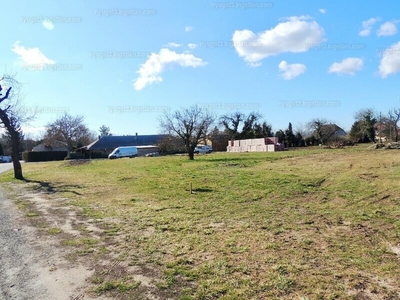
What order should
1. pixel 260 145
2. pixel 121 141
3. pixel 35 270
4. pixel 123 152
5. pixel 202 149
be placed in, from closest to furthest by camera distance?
pixel 35 270
pixel 260 145
pixel 123 152
pixel 202 149
pixel 121 141

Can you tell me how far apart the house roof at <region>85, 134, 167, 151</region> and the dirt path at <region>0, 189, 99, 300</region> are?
5615 centimetres

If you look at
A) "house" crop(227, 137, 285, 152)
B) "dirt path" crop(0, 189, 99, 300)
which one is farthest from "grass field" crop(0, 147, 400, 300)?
"house" crop(227, 137, 285, 152)

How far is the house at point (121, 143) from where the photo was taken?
58375 mm

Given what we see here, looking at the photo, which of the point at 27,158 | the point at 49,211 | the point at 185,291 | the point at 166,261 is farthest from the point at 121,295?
the point at 27,158

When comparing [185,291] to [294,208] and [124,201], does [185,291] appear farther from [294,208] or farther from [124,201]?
[124,201]

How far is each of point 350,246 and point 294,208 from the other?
2856 mm

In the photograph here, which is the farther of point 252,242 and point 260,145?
point 260,145

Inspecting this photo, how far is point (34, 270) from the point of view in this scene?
13.5 ft

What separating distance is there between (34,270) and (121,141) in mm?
66761

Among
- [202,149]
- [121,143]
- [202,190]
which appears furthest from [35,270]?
[121,143]

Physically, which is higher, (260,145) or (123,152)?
(123,152)

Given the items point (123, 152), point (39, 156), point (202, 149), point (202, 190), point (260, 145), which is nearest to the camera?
point (202, 190)

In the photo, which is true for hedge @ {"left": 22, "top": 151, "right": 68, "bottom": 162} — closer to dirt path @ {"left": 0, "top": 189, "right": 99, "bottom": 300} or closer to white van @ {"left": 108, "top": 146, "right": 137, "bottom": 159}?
white van @ {"left": 108, "top": 146, "right": 137, "bottom": 159}

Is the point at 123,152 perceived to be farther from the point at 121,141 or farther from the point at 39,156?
the point at 121,141
